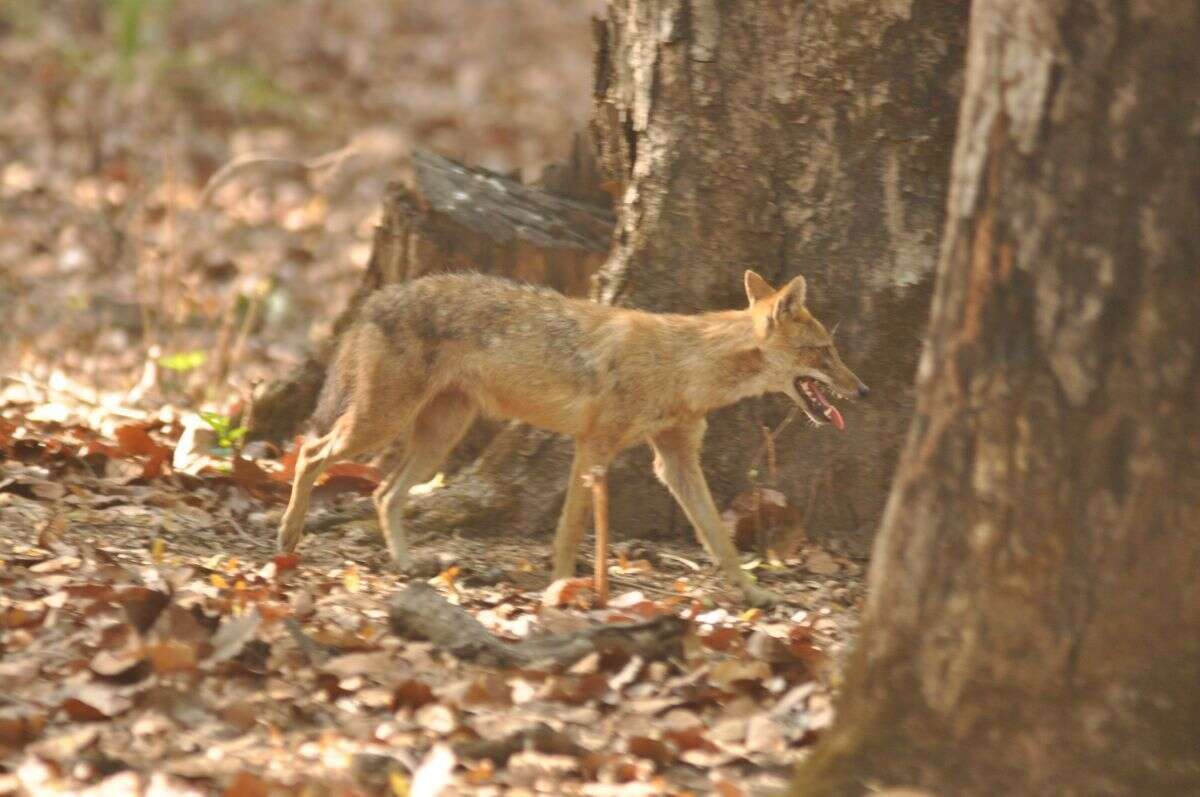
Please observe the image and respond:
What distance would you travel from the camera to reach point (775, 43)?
6.74 m

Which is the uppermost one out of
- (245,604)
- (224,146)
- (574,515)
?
(224,146)

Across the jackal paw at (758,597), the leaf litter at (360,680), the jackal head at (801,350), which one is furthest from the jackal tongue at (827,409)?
the jackal paw at (758,597)

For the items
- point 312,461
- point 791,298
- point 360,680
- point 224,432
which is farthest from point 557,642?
point 224,432

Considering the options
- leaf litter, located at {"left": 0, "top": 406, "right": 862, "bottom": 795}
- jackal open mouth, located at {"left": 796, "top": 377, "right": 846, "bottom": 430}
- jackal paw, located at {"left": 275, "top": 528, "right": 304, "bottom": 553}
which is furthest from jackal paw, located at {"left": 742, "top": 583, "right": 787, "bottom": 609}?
jackal paw, located at {"left": 275, "top": 528, "right": 304, "bottom": 553}

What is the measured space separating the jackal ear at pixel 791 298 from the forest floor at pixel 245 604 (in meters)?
1.14

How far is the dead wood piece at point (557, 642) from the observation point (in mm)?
5113

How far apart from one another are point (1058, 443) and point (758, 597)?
113 inches

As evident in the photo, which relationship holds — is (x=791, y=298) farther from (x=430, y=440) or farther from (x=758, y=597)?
(x=430, y=440)

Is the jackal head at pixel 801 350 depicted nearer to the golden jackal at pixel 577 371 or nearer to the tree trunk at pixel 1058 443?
the golden jackal at pixel 577 371

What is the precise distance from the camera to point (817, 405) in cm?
697

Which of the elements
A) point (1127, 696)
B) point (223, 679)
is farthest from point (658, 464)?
point (1127, 696)

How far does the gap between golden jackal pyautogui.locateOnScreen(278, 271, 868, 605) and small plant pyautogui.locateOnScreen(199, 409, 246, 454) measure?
1.10 m

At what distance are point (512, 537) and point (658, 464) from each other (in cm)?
83

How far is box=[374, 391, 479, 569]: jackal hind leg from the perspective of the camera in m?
7.37
